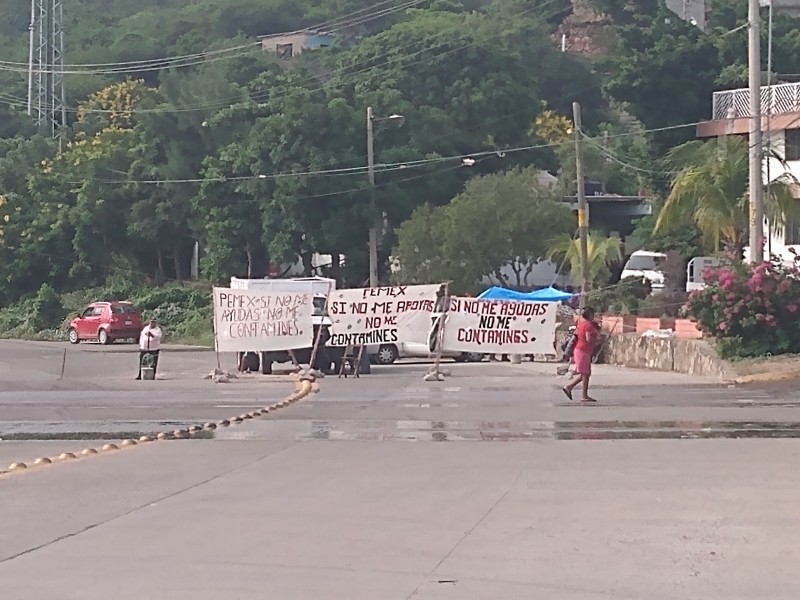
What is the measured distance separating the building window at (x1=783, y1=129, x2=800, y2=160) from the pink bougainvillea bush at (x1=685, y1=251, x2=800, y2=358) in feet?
45.2

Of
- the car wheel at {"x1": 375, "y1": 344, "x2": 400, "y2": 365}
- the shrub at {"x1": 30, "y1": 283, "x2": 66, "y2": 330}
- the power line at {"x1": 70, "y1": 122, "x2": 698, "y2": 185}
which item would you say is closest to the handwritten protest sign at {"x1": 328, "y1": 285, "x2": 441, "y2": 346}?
the car wheel at {"x1": 375, "y1": 344, "x2": 400, "y2": 365}

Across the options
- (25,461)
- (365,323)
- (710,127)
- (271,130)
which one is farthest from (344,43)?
(25,461)

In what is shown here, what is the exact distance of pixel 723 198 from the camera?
3762cm

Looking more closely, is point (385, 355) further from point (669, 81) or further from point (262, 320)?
point (669, 81)

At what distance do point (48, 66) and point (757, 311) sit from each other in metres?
55.3

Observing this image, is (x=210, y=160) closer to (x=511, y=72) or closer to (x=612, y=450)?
(x=511, y=72)

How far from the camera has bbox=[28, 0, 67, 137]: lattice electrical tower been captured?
74.4 m

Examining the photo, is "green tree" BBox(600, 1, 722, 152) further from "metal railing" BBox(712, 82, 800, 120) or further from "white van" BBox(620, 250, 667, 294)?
"metal railing" BBox(712, 82, 800, 120)

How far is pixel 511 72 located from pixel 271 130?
14.0m

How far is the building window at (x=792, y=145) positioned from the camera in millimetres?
42969

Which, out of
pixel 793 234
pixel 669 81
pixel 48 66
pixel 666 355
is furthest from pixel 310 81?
pixel 666 355

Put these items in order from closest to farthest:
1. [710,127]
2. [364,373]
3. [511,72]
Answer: [364,373] < [710,127] < [511,72]

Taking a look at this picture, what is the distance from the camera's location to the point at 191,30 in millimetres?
102000

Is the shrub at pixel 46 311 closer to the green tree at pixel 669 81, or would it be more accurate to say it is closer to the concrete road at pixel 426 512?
the green tree at pixel 669 81
